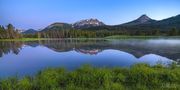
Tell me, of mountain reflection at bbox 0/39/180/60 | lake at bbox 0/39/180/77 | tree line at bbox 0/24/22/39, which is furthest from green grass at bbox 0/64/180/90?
tree line at bbox 0/24/22/39

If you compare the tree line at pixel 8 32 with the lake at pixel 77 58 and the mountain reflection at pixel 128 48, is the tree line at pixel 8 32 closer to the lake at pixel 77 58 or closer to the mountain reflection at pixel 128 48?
the mountain reflection at pixel 128 48

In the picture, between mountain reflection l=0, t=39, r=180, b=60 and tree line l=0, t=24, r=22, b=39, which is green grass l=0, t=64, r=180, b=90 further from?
tree line l=0, t=24, r=22, b=39

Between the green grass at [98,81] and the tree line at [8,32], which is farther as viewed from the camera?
the tree line at [8,32]

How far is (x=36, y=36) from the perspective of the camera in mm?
155625

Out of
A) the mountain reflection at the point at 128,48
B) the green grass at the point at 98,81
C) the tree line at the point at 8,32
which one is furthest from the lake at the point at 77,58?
the tree line at the point at 8,32

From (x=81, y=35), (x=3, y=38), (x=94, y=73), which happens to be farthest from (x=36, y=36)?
(x=94, y=73)

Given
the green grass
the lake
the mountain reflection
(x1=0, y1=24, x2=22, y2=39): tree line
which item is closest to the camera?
the green grass

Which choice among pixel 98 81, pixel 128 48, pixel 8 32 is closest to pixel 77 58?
pixel 98 81

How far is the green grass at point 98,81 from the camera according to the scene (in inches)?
405

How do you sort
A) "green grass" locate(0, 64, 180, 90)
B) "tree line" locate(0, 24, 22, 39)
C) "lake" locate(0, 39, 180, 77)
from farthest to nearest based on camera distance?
1. "tree line" locate(0, 24, 22, 39)
2. "lake" locate(0, 39, 180, 77)
3. "green grass" locate(0, 64, 180, 90)

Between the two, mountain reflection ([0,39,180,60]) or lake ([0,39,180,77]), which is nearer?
lake ([0,39,180,77])

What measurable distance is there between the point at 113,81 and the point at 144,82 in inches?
53.7

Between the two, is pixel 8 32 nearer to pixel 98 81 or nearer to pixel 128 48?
pixel 128 48

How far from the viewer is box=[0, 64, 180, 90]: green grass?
10289mm
